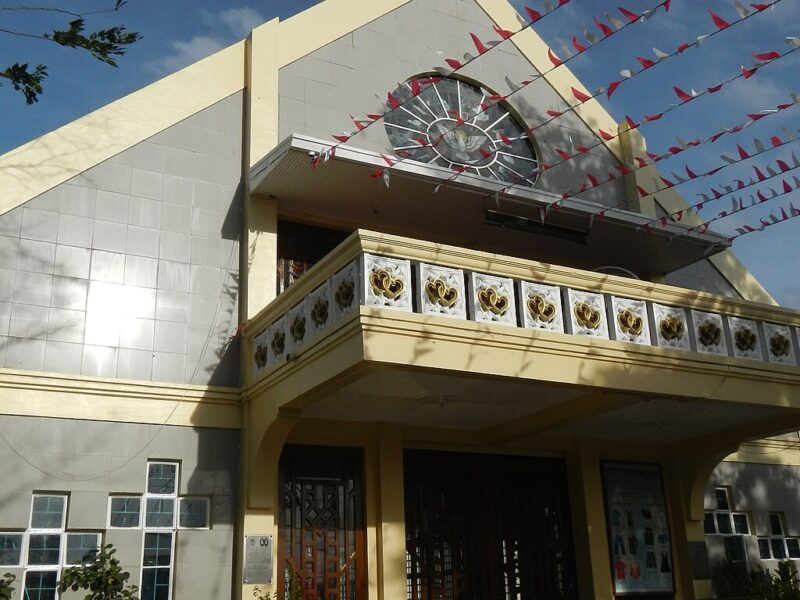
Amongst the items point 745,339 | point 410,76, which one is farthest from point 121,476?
point 745,339

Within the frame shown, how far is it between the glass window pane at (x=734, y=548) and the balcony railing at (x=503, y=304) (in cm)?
387

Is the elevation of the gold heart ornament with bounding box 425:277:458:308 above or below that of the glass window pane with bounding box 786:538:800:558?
above

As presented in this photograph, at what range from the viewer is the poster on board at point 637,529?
13875mm

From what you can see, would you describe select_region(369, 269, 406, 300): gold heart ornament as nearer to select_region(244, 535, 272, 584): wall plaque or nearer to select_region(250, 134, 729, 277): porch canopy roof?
select_region(250, 134, 729, 277): porch canopy roof

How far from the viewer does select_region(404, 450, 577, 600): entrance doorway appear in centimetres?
1289

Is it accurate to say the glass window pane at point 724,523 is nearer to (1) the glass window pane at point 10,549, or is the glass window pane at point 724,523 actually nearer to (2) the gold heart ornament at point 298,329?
(2) the gold heart ornament at point 298,329

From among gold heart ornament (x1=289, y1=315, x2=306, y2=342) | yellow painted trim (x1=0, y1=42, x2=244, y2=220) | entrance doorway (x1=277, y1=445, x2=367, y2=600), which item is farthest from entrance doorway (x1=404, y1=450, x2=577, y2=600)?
yellow painted trim (x1=0, y1=42, x2=244, y2=220)

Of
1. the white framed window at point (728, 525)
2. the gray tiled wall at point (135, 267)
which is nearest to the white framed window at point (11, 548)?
the gray tiled wall at point (135, 267)

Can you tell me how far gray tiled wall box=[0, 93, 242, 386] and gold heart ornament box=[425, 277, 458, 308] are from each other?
340cm

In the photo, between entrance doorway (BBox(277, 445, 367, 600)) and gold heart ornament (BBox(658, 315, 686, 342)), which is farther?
entrance doorway (BBox(277, 445, 367, 600))

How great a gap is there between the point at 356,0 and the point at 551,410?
725 centimetres

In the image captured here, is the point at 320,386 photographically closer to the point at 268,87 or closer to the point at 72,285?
the point at 72,285

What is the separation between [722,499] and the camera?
15.3 meters

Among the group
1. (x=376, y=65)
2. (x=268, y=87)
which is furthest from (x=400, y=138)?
(x=268, y=87)
